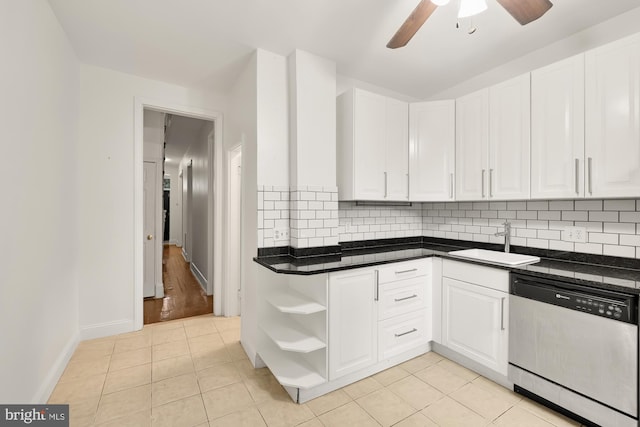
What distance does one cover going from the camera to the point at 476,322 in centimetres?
220

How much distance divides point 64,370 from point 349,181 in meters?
2.77

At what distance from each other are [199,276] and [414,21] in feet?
16.6

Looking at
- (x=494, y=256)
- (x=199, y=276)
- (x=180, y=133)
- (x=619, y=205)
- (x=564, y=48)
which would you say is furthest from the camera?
(x=180, y=133)

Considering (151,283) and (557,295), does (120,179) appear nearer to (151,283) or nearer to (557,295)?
(151,283)

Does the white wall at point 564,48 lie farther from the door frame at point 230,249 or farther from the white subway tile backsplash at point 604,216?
the door frame at point 230,249

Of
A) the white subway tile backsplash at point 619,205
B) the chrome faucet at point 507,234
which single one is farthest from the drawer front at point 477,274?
the white subway tile backsplash at point 619,205

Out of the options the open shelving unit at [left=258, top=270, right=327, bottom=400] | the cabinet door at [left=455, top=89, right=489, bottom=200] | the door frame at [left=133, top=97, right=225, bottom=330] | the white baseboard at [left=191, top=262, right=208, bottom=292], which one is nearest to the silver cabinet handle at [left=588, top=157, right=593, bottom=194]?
the cabinet door at [left=455, top=89, right=489, bottom=200]

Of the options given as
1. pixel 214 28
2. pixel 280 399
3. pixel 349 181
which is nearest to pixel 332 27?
pixel 214 28

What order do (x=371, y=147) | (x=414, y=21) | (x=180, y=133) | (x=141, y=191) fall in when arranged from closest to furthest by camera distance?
(x=414, y=21) → (x=371, y=147) → (x=141, y=191) → (x=180, y=133)

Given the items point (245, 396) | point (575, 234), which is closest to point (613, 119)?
point (575, 234)

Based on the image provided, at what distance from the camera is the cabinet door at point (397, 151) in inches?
108

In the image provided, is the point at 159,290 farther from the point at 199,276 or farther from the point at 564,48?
the point at 564,48

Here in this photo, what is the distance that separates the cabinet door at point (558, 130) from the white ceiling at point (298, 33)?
17.1 inches

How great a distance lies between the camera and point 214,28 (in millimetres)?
2113
